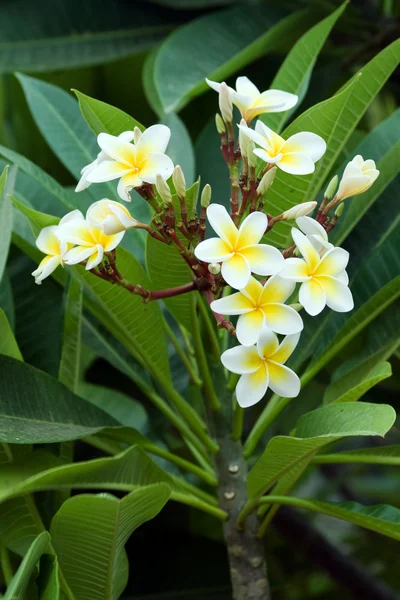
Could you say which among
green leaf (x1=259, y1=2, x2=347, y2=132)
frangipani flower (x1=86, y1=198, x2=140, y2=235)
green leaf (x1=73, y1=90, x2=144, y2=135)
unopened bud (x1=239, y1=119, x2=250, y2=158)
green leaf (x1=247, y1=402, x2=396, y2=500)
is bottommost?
green leaf (x1=247, y1=402, x2=396, y2=500)

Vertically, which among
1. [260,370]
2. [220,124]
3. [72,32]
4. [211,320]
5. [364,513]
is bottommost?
[364,513]

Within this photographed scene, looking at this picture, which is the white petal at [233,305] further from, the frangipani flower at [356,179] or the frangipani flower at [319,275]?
the frangipani flower at [356,179]

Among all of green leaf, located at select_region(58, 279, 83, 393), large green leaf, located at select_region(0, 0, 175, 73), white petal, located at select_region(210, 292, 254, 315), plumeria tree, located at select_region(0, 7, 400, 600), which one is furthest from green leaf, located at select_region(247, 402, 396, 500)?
large green leaf, located at select_region(0, 0, 175, 73)

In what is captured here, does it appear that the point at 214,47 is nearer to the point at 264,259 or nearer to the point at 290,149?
the point at 290,149

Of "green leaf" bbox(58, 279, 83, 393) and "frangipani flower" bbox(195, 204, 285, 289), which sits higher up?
"green leaf" bbox(58, 279, 83, 393)

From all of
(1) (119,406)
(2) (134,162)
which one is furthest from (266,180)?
(1) (119,406)

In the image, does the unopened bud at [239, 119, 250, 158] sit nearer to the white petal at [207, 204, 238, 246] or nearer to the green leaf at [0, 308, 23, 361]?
the white petal at [207, 204, 238, 246]
